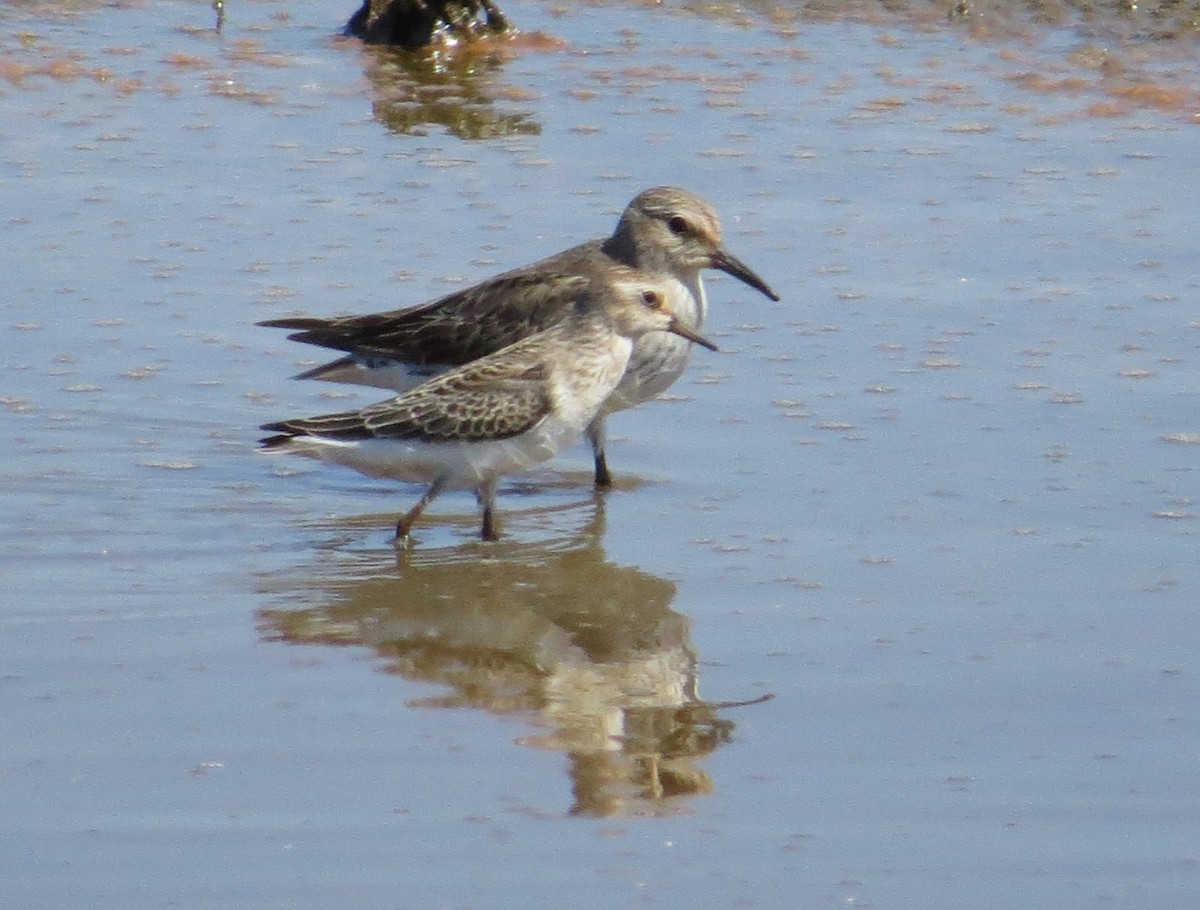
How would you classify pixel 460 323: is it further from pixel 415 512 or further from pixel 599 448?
pixel 415 512

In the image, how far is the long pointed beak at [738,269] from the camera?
765 cm

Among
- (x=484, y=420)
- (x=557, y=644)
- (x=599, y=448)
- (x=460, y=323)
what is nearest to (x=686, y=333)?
(x=599, y=448)

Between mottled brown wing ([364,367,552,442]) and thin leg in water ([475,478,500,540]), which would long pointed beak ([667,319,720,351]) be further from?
thin leg in water ([475,478,500,540])

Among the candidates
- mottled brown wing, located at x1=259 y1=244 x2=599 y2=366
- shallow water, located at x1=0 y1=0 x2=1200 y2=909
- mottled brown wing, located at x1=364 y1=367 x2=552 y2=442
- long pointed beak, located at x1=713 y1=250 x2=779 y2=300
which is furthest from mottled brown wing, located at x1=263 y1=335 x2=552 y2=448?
long pointed beak, located at x1=713 y1=250 x2=779 y2=300

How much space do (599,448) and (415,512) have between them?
0.79 metres

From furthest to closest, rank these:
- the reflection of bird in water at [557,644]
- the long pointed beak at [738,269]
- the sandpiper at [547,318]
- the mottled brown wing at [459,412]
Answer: the long pointed beak at [738,269]
the sandpiper at [547,318]
the mottled brown wing at [459,412]
the reflection of bird in water at [557,644]

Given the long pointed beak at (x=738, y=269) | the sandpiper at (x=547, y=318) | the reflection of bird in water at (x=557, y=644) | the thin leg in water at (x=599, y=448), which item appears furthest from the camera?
the long pointed beak at (x=738, y=269)

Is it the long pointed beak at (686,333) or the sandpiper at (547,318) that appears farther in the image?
the sandpiper at (547,318)

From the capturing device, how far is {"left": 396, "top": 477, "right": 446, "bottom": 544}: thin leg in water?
6.48 meters

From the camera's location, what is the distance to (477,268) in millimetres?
Answer: 8641

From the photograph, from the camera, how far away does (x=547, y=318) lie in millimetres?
7117

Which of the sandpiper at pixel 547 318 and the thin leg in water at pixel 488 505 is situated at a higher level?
the sandpiper at pixel 547 318

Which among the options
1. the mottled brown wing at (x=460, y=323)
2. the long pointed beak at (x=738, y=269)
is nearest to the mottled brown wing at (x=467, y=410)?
the mottled brown wing at (x=460, y=323)

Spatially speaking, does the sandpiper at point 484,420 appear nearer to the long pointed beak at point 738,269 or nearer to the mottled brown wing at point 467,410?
the mottled brown wing at point 467,410
